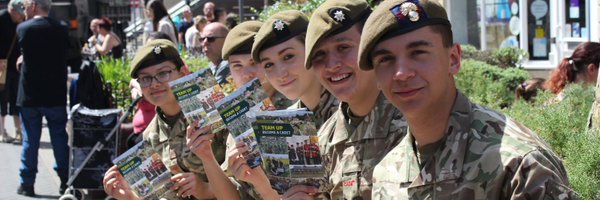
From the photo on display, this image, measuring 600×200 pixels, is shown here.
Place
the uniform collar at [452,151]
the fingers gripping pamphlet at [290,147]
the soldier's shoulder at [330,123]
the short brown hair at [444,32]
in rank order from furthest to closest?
the soldier's shoulder at [330,123] → the fingers gripping pamphlet at [290,147] → the short brown hair at [444,32] → the uniform collar at [452,151]

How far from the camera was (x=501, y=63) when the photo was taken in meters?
14.5

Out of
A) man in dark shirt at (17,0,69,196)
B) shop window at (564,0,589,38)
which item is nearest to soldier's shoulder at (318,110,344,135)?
man in dark shirt at (17,0,69,196)

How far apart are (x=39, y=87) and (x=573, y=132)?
7578 mm

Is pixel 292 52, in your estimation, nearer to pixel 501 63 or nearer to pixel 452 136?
pixel 452 136

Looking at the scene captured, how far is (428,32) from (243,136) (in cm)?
154

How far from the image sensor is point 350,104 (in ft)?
12.9

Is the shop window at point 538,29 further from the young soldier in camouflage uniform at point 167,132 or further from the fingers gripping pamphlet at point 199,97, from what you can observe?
the fingers gripping pamphlet at point 199,97

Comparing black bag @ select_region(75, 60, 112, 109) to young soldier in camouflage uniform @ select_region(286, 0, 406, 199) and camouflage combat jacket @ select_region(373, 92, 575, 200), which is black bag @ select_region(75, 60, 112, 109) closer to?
young soldier in camouflage uniform @ select_region(286, 0, 406, 199)

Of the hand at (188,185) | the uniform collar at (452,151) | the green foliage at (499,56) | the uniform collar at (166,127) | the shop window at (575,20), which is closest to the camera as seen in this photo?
the uniform collar at (452,151)

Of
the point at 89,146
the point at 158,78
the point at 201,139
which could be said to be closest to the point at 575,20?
the point at 89,146

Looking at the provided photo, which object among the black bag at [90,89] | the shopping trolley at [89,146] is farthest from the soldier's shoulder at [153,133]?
the black bag at [90,89]

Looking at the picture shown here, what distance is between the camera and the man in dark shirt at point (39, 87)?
36.5 feet

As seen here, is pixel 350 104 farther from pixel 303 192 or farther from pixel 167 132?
pixel 167 132

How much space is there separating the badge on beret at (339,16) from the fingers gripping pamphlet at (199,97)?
127 cm
